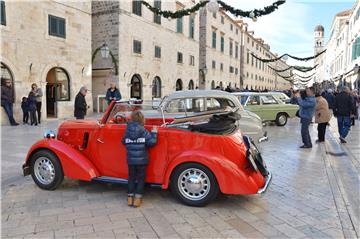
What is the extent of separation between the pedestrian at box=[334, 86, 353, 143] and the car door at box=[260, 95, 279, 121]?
443cm

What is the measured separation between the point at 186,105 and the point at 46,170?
11.6 ft

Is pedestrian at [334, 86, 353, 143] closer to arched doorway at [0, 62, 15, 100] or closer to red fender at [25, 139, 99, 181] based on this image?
red fender at [25, 139, 99, 181]

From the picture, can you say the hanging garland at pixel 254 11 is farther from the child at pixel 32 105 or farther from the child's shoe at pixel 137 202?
the child's shoe at pixel 137 202

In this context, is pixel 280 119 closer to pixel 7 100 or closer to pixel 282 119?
pixel 282 119

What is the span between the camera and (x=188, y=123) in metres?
4.45

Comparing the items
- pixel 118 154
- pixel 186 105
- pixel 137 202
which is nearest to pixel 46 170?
pixel 118 154

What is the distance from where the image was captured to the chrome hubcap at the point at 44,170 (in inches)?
189

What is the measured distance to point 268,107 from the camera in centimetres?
1412

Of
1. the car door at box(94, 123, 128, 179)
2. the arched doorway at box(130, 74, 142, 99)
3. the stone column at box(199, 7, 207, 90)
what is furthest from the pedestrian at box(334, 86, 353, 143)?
the stone column at box(199, 7, 207, 90)

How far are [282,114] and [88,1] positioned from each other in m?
13.3

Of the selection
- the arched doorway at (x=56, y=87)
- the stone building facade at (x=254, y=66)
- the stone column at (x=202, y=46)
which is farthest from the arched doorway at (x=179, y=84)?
the stone building facade at (x=254, y=66)

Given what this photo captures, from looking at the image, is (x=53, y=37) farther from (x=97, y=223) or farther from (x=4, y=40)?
(x=97, y=223)

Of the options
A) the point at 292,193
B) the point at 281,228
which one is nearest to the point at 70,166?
the point at 281,228

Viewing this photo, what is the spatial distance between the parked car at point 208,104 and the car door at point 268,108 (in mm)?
6429
